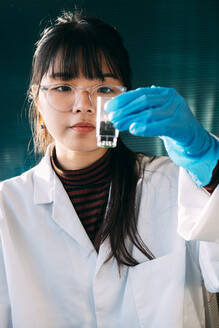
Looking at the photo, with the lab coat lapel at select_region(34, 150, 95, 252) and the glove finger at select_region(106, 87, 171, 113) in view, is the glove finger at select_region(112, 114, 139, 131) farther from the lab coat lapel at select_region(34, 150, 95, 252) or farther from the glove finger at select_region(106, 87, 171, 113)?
the lab coat lapel at select_region(34, 150, 95, 252)

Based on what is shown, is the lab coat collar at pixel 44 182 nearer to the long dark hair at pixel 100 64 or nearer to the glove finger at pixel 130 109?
the long dark hair at pixel 100 64

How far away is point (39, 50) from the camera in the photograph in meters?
1.52

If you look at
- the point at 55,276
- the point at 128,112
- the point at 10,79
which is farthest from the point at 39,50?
the point at 55,276

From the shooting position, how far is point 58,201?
1533mm

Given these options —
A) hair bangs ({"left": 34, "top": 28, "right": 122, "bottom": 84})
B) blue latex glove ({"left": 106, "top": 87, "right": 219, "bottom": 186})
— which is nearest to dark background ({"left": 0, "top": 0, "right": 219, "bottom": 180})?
hair bangs ({"left": 34, "top": 28, "right": 122, "bottom": 84})

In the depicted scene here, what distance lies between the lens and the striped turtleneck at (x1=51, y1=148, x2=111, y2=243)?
155cm

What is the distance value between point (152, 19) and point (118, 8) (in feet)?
0.73

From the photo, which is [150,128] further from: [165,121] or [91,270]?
[91,270]

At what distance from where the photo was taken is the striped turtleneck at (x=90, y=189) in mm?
1554

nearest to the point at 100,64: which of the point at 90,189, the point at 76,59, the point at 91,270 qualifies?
the point at 76,59

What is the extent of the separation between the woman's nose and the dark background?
0.98 meters

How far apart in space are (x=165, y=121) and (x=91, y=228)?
0.66m

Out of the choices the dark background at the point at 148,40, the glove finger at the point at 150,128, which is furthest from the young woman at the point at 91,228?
the dark background at the point at 148,40

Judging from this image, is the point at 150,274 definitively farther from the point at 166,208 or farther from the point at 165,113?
the point at 165,113
